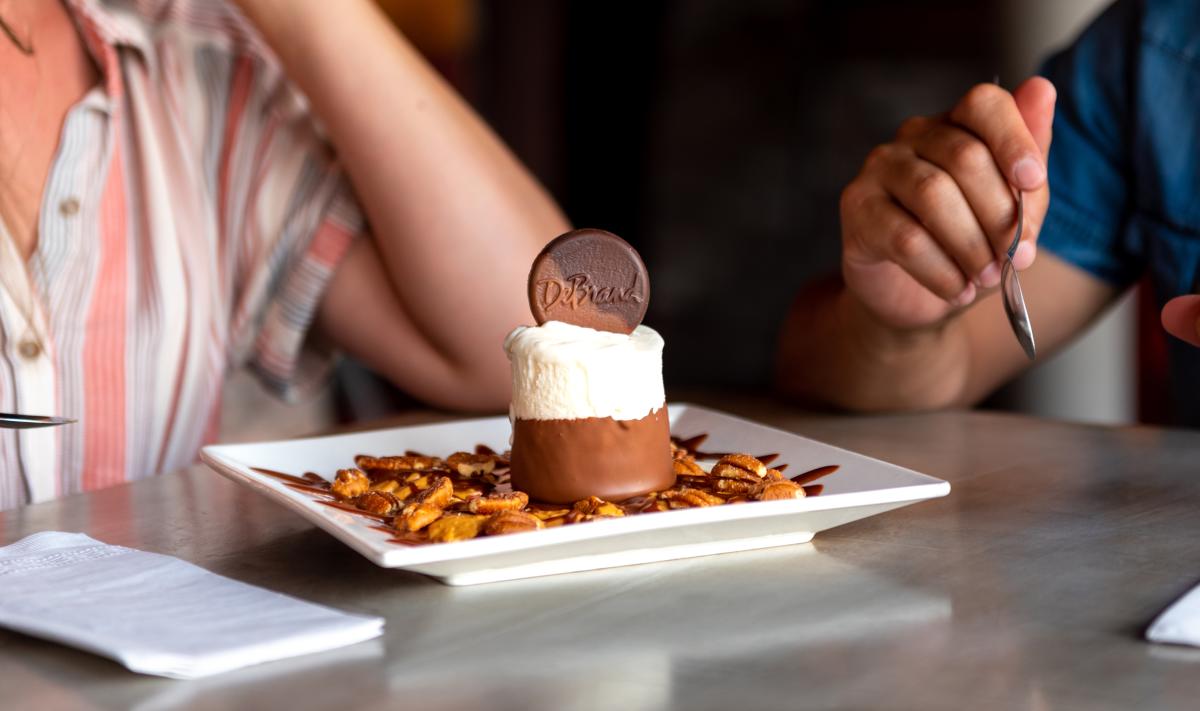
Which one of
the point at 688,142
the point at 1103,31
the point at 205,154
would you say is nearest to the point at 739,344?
the point at 688,142

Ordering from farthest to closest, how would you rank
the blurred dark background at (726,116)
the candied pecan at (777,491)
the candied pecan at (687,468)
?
the blurred dark background at (726,116), the candied pecan at (687,468), the candied pecan at (777,491)

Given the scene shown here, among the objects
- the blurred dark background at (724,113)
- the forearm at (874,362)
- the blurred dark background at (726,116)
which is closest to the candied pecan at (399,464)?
the forearm at (874,362)

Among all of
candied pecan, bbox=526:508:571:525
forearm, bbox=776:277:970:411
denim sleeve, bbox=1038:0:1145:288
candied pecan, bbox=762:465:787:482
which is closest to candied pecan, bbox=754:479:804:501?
candied pecan, bbox=762:465:787:482

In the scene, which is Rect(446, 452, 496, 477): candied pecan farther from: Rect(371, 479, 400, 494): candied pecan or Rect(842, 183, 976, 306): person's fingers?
Rect(842, 183, 976, 306): person's fingers

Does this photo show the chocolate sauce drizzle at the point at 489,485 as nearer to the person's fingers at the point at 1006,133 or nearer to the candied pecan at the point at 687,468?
the candied pecan at the point at 687,468

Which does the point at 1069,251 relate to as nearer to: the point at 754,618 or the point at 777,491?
the point at 777,491

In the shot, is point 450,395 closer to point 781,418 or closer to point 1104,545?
point 781,418

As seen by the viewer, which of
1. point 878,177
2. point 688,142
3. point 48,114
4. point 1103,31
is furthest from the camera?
point 688,142
